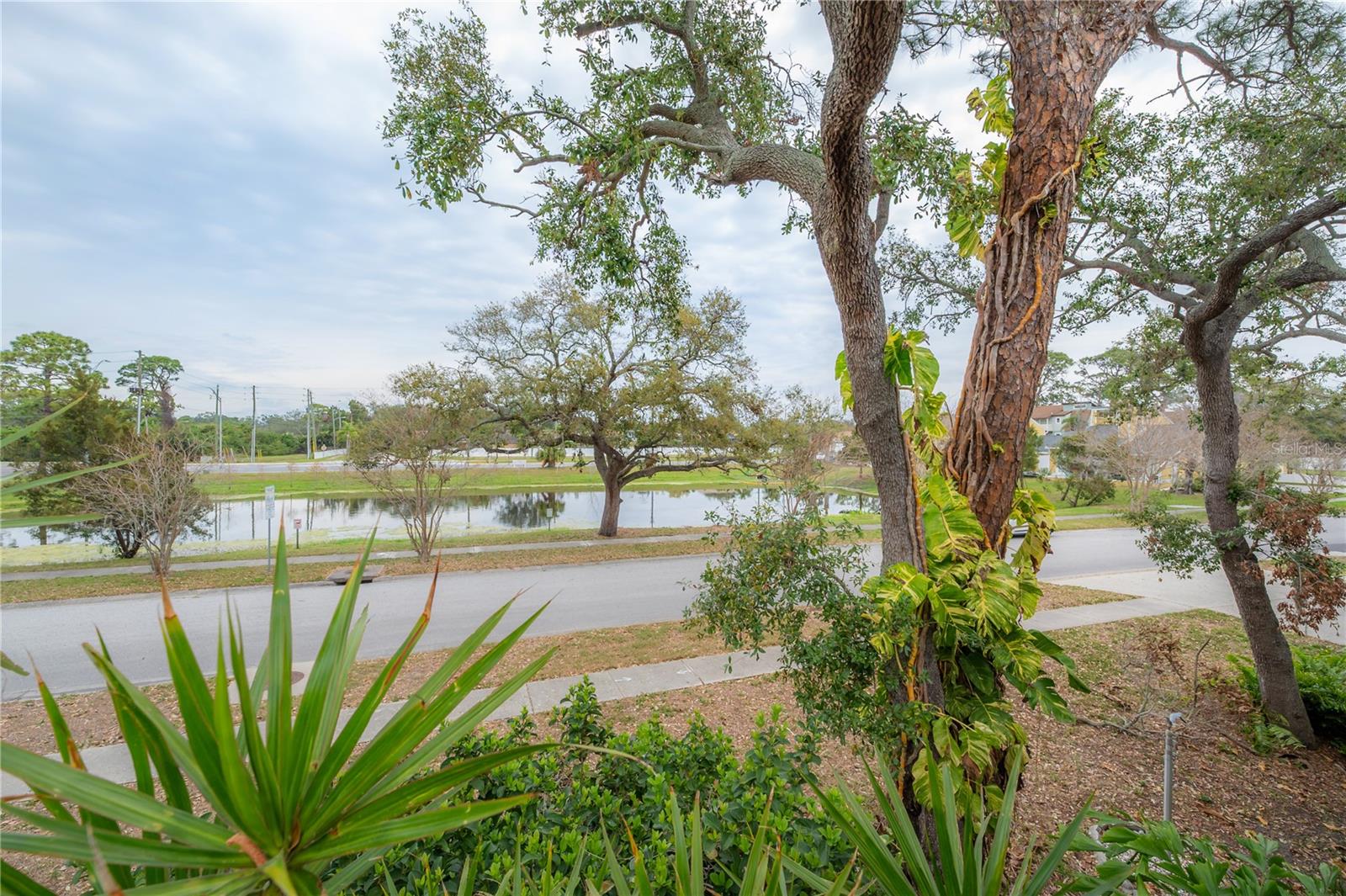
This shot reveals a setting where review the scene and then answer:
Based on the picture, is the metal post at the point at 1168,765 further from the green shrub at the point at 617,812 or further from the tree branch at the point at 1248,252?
the tree branch at the point at 1248,252

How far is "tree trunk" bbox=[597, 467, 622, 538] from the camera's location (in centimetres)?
1412

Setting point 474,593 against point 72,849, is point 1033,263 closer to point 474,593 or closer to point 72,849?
point 72,849

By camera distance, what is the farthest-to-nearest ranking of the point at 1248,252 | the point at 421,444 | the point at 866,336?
the point at 421,444
the point at 1248,252
the point at 866,336

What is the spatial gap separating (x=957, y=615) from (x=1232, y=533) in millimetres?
3976

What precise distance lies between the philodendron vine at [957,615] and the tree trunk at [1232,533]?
3.50m

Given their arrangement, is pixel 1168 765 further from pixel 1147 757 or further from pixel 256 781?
pixel 256 781

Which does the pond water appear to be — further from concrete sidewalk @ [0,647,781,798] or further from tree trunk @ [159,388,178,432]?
concrete sidewalk @ [0,647,781,798]

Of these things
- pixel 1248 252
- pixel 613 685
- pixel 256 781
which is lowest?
pixel 613 685

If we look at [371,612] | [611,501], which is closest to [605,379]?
[611,501]

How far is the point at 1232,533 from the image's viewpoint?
4.54 meters

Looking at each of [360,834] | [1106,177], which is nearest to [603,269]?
[360,834]

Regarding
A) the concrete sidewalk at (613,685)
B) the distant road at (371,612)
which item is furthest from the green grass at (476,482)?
the concrete sidewalk at (613,685)

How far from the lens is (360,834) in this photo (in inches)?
37.6

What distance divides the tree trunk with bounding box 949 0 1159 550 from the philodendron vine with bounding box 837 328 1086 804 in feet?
0.52
